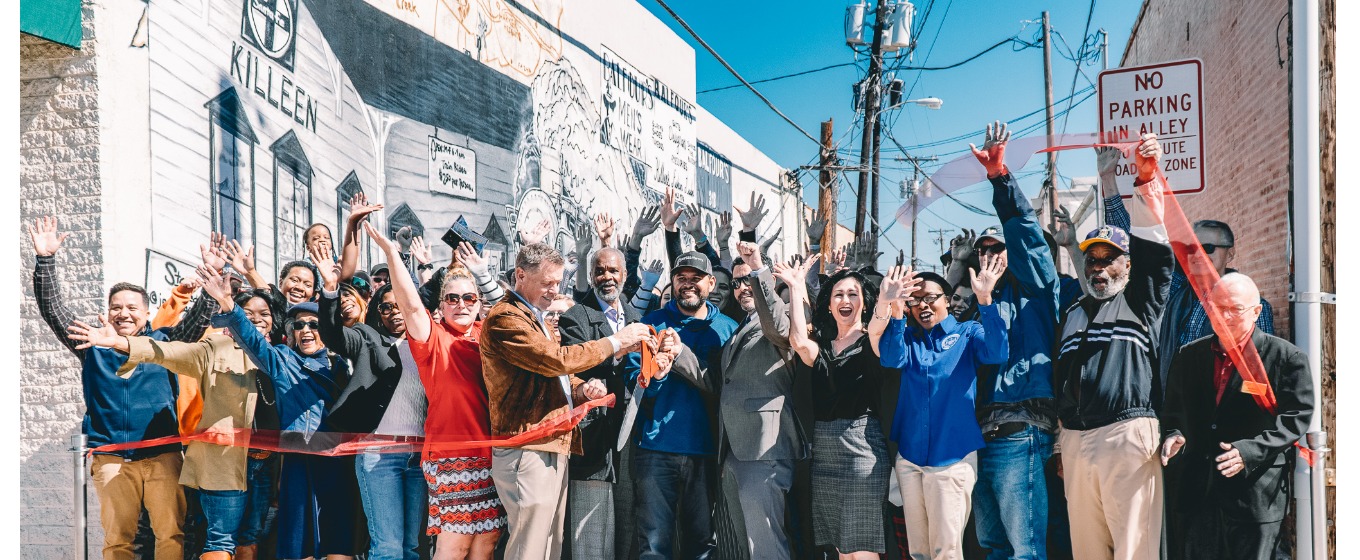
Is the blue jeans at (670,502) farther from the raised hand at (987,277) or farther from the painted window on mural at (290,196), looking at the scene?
the painted window on mural at (290,196)

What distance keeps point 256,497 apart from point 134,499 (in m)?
0.68

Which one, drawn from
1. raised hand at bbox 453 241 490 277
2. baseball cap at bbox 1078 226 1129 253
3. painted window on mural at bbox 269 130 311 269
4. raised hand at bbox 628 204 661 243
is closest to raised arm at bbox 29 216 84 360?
painted window on mural at bbox 269 130 311 269

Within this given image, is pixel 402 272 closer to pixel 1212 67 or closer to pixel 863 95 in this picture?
pixel 1212 67

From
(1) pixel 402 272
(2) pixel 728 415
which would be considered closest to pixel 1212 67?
(2) pixel 728 415

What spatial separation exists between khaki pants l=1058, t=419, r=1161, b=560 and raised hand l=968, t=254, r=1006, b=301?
2.79 ft

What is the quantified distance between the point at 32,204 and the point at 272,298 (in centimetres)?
181

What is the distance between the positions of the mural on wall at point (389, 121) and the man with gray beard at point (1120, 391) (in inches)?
147

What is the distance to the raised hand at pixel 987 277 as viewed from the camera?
5.02m

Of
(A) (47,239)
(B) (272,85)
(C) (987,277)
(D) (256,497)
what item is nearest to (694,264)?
(C) (987,277)

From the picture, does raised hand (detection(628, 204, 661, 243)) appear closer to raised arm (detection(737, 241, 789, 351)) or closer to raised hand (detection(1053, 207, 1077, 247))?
raised arm (detection(737, 241, 789, 351))

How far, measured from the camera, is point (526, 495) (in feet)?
15.8

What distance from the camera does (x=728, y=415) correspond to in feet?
16.9

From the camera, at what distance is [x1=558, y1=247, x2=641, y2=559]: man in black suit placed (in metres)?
5.28

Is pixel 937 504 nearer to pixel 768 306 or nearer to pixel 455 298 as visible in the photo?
pixel 768 306
